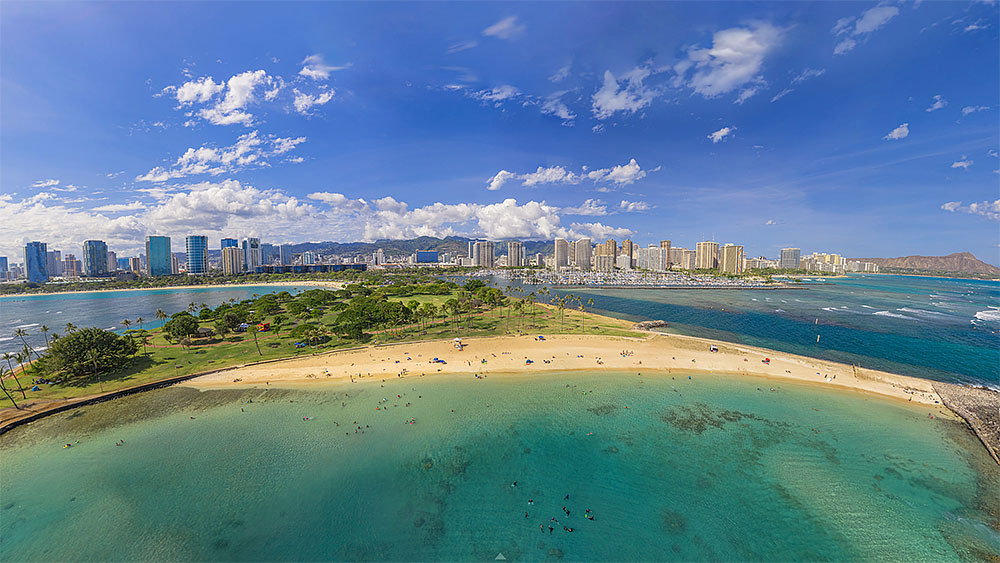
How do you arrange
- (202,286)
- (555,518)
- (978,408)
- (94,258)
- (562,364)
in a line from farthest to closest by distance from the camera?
(94,258) → (202,286) → (562,364) → (978,408) → (555,518)

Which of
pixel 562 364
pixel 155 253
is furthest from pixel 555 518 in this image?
pixel 155 253

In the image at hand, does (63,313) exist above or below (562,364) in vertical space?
below

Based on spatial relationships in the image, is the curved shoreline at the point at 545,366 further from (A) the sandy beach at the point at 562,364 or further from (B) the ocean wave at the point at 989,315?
(B) the ocean wave at the point at 989,315

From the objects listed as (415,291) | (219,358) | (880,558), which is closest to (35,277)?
(415,291)

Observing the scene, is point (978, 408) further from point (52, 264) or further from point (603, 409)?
point (52, 264)

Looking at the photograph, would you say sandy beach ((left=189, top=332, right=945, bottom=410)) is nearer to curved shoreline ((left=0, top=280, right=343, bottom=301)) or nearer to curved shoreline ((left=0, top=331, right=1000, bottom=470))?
curved shoreline ((left=0, top=331, right=1000, bottom=470))

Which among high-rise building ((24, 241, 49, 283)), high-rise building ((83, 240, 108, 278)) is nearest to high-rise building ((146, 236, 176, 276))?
high-rise building ((83, 240, 108, 278))
